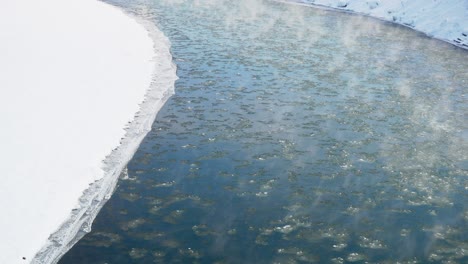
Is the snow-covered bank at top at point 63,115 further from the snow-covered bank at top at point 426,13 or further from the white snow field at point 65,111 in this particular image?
the snow-covered bank at top at point 426,13

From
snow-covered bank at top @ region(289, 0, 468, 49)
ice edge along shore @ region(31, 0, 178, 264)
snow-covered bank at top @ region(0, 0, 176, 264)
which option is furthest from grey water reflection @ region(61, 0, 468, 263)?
snow-covered bank at top @ region(289, 0, 468, 49)

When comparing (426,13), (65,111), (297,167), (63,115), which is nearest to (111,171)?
(63,115)

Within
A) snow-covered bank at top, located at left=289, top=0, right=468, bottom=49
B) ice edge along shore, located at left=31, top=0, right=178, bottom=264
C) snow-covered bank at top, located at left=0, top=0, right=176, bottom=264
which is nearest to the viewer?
ice edge along shore, located at left=31, top=0, right=178, bottom=264

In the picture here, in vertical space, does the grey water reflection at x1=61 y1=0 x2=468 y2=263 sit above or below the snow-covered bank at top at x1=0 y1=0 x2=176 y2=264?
above

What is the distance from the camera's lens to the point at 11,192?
12.7 meters

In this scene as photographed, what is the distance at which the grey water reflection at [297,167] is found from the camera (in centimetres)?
1202

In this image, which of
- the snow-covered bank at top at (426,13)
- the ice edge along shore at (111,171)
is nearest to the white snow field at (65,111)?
the ice edge along shore at (111,171)

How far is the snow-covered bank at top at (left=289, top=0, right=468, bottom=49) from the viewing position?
36.5 m

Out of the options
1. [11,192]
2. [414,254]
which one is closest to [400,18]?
[414,254]

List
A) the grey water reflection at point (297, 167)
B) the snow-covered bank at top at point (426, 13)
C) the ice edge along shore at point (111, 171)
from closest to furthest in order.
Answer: the ice edge along shore at point (111, 171) → the grey water reflection at point (297, 167) → the snow-covered bank at top at point (426, 13)

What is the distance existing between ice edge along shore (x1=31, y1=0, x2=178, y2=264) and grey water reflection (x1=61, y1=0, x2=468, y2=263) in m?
0.32

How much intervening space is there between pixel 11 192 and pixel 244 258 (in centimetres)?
646

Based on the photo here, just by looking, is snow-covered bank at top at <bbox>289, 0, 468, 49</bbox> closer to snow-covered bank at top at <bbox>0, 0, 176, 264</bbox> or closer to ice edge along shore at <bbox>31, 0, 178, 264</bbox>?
snow-covered bank at top at <bbox>0, 0, 176, 264</bbox>

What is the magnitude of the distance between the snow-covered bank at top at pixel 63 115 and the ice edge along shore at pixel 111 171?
3 centimetres
